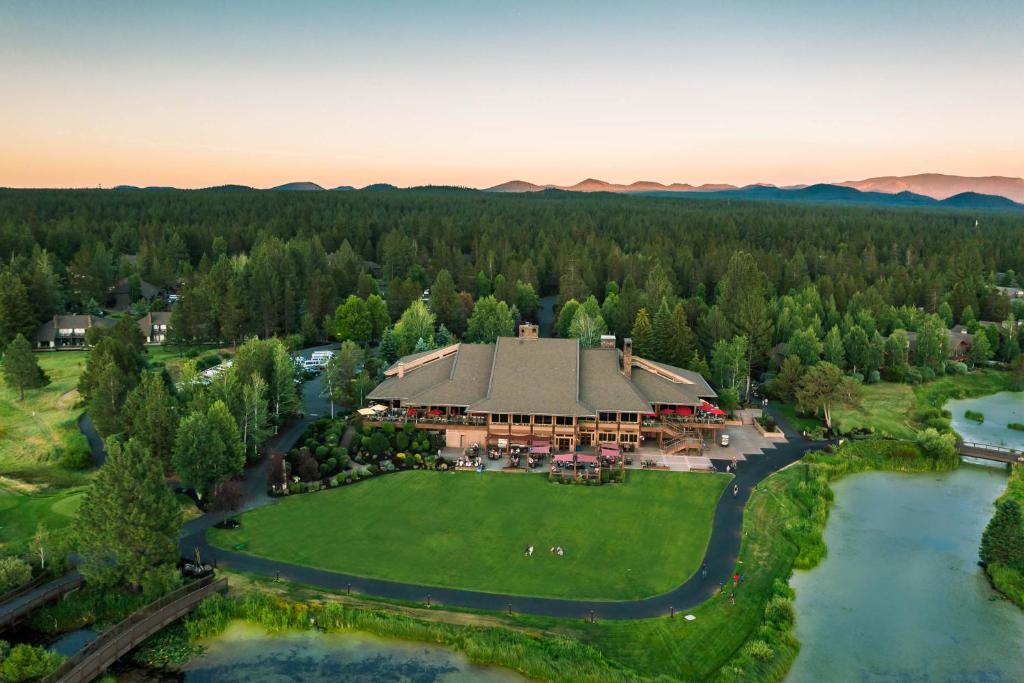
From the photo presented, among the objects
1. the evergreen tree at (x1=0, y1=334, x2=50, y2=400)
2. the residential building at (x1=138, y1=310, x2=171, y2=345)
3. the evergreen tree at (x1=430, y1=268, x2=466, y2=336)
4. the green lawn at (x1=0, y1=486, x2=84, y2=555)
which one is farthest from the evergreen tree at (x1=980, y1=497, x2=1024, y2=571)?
the residential building at (x1=138, y1=310, x2=171, y2=345)

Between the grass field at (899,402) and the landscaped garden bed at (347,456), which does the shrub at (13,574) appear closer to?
the landscaped garden bed at (347,456)

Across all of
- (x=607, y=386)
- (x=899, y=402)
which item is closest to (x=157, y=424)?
(x=607, y=386)

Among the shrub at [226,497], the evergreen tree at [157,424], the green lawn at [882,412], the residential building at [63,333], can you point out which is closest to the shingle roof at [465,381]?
the shrub at [226,497]

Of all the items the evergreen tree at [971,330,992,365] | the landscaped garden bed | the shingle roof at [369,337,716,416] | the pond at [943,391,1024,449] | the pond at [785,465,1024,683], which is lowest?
the pond at [785,465,1024,683]

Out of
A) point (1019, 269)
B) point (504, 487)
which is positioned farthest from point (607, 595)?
point (1019, 269)

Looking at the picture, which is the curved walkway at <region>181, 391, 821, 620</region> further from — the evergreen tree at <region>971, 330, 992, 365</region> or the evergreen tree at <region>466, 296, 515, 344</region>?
the evergreen tree at <region>971, 330, 992, 365</region>

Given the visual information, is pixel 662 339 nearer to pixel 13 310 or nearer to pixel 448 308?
pixel 448 308

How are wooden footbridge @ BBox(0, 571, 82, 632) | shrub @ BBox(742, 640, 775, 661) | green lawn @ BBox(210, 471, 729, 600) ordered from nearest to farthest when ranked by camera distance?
1. shrub @ BBox(742, 640, 775, 661)
2. wooden footbridge @ BBox(0, 571, 82, 632)
3. green lawn @ BBox(210, 471, 729, 600)
